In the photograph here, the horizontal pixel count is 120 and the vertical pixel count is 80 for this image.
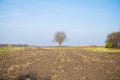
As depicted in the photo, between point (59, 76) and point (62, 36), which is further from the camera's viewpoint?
point (62, 36)

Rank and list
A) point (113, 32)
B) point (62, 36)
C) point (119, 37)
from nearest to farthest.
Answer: point (119, 37) → point (113, 32) → point (62, 36)

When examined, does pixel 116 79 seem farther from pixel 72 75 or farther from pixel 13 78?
pixel 13 78

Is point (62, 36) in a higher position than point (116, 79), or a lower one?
higher

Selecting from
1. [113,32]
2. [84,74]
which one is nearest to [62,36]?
[113,32]

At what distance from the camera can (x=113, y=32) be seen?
278ft

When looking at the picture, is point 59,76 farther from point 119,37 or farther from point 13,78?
point 119,37

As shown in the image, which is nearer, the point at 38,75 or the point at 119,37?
the point at 38,75

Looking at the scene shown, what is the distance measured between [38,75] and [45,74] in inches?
26.6

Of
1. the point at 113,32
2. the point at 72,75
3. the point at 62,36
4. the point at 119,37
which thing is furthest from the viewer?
the point at 62,36

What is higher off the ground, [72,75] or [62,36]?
[62,36]

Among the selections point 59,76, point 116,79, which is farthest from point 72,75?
point 116,79

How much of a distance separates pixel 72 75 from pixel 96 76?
184cm

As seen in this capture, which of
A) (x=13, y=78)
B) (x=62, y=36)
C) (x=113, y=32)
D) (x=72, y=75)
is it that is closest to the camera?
(x=13, y=78)

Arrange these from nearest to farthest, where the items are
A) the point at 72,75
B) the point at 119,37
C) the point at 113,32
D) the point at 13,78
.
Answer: the point at 13,78, the point at 72,75, the point at 119,37, the point at 113,32
